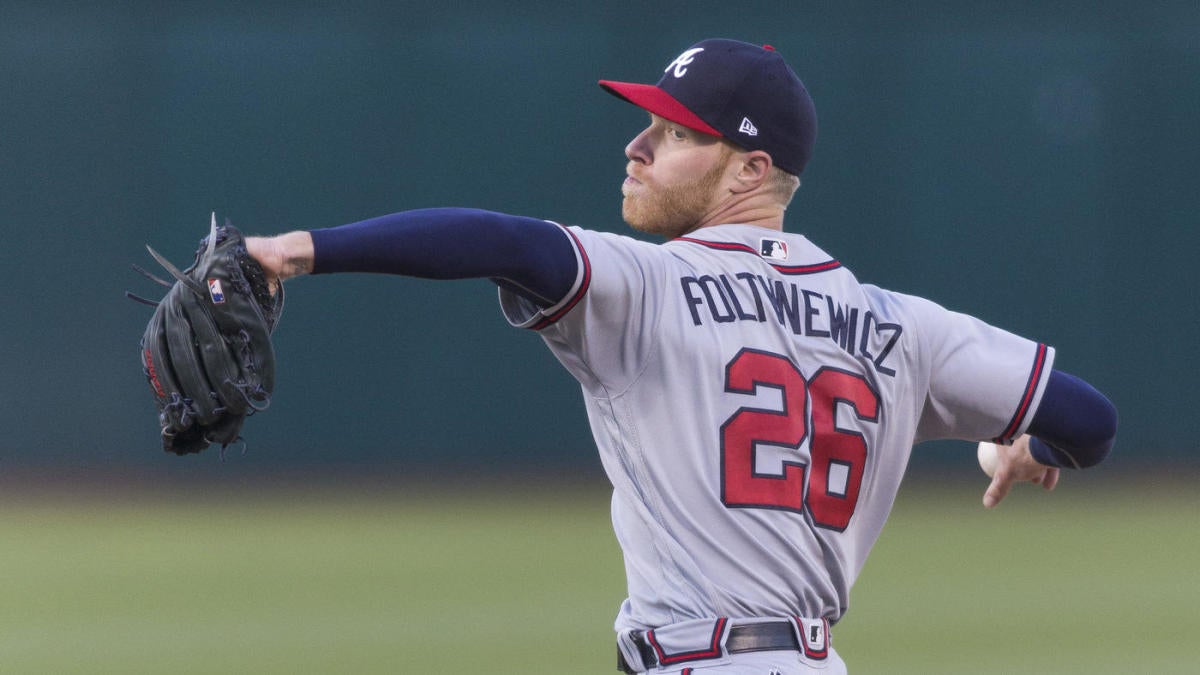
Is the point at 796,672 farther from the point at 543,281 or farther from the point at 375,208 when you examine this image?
the point at 375,208

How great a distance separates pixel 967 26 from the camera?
34.1ft

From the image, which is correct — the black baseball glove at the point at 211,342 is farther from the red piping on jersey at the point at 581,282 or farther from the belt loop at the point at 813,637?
the belt loop at the point at 813,637

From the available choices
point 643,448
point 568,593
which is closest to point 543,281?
point 643,448

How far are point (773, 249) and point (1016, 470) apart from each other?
85 cm

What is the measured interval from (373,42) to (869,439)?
7.78 metres

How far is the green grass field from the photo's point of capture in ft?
20.3

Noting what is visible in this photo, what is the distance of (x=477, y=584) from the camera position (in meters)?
7.43

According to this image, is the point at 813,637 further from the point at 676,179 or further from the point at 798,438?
the point at 676,179

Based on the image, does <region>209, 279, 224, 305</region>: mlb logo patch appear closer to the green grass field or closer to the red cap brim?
the red cap brim

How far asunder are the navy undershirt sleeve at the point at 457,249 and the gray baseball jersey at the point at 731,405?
0.18 feet

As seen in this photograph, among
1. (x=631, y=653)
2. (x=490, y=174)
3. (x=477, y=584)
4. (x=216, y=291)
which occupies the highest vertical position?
(x=216, y=291)

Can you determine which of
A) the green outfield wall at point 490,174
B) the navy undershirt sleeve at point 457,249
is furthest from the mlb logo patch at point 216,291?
the green outfield wall at point 490,174

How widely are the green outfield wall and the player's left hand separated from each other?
6.60 m

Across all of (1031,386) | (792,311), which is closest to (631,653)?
(792,311)
